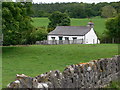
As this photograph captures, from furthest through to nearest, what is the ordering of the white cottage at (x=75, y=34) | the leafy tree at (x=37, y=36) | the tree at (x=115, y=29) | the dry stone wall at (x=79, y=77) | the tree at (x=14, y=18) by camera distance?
the tree at (x=115, y=29) < the white cottage at (x=75, y=34) < the leafy tree at (x=37, y=36) < the tree at (x=14, y=18) < the dry stone wall at (x=79, y=77)

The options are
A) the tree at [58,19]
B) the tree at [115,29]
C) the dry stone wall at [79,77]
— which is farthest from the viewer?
the tree at [58,19]

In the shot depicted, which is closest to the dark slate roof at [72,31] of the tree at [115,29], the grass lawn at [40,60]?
the tree at [115,29]

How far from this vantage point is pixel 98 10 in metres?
129

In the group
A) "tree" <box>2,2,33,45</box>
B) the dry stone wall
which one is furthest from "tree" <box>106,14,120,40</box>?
the dry stone wall

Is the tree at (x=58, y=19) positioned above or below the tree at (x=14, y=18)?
above

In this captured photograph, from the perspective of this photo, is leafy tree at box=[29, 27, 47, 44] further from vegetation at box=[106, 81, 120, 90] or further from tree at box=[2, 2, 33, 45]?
vegetation at box=[106, 81, 120, 90]

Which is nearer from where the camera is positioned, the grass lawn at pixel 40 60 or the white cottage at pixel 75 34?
the grass lawn at pixel 40 60

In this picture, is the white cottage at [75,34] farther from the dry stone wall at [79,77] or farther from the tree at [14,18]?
the dry stone wall at [79,77]

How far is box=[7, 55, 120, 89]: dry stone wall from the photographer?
30.7ft

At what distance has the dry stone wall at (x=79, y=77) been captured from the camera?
30.7 feet

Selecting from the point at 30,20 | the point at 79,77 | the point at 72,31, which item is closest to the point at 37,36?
the point at 72,31

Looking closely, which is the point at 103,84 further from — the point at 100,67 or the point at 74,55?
the point at 74,55

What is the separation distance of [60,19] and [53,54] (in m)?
57.5

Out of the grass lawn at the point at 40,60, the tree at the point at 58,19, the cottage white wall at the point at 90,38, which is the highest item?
the tree at the point at 58,19
